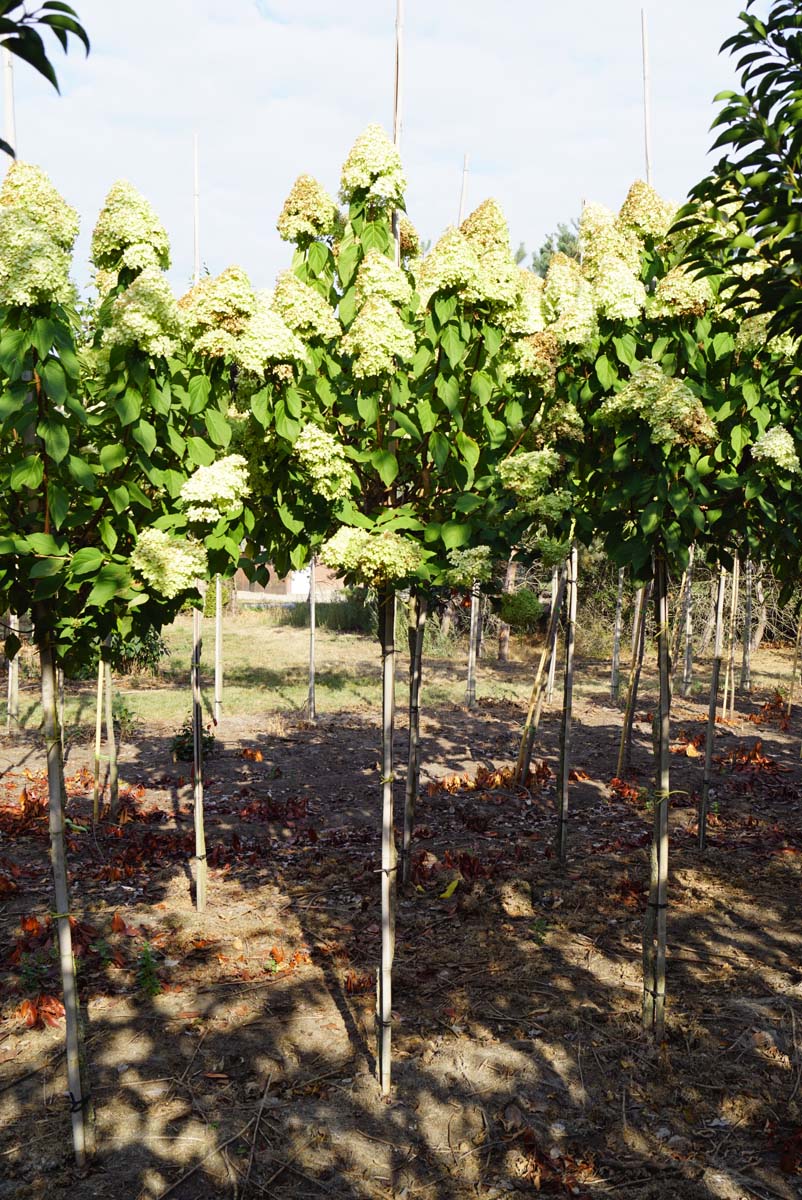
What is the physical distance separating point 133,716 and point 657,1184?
38.4 feet

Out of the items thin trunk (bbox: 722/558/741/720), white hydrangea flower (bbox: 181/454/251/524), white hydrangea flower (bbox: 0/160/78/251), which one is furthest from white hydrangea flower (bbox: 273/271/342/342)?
thin trunk (bbox: 722/558/741/720)

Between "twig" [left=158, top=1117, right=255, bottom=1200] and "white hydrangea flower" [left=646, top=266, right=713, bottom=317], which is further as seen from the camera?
"white hydrangea flower" [left=646, top=266, right=713, bottom=317]

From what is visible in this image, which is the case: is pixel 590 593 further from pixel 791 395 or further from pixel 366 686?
pixel 791 395

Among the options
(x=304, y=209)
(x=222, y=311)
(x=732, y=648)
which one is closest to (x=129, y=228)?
(x=222, y=311)

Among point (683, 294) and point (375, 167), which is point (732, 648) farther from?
point (375, 167)

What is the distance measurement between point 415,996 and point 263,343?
148 inches

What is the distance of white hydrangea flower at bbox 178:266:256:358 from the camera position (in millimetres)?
3371

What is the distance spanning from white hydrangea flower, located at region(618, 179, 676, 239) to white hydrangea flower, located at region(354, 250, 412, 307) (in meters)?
1.94

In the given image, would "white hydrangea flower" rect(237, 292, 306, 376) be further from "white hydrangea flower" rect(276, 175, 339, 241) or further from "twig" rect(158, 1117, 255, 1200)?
"twig" rect(158, 1117, 255, 1200)

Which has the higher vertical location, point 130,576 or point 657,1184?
point 130,576

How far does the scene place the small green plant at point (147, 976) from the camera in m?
5.23

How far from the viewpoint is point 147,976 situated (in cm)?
534

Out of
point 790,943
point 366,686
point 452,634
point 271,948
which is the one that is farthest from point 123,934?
point 452,634

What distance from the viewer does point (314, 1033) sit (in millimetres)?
4789
